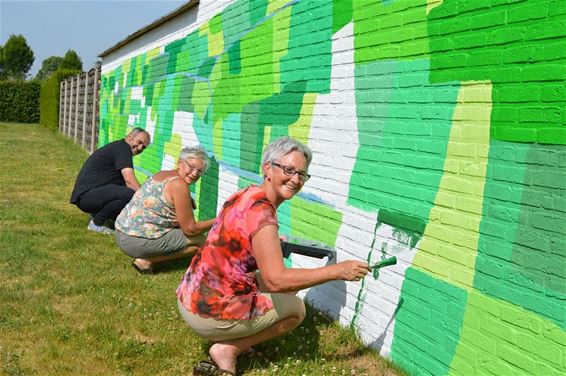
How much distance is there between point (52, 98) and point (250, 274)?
96.8 feet

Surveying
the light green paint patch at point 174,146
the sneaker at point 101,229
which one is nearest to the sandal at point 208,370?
the sneaker at point 101,229

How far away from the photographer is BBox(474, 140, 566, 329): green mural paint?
2455mm

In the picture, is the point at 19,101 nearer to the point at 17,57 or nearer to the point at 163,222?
the point at 163,222

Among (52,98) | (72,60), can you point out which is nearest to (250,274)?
(52,98)

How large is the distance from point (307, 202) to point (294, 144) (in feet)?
5.26

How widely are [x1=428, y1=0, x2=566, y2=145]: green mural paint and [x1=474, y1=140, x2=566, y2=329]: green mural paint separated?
11 centimetres

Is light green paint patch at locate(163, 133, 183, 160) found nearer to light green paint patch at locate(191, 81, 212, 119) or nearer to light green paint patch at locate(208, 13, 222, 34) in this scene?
light green paint patch at locate(191, 81, 212, 119)

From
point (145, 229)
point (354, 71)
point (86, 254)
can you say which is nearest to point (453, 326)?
point (354, 71)

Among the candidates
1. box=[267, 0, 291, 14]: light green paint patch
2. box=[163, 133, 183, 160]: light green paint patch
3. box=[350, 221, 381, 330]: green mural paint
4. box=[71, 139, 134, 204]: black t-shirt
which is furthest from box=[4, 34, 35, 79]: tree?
box=[350, 221, 381, 330]: green mural paint

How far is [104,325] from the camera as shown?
4.03m

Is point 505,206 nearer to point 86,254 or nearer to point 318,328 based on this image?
point 318,328

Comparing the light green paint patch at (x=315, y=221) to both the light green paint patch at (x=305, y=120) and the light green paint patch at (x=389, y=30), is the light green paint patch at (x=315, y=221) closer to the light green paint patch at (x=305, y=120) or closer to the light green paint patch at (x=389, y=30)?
the light green paint patch at (x=305, y=120)

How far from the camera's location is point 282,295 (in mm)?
3373

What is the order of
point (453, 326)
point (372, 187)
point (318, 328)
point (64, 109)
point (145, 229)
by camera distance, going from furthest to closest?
point (64, 109) → point (145, 229) → point (318, 328) → point (372, 187) → point (453, 326)
